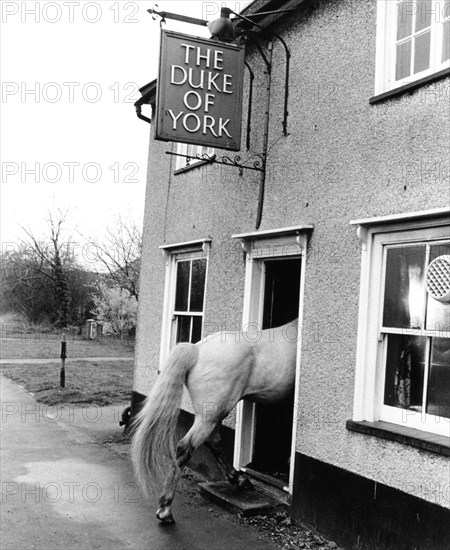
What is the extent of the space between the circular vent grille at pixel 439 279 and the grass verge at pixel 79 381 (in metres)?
10.5

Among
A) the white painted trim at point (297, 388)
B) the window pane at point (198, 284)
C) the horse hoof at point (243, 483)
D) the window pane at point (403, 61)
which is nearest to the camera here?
the window pane at point (403, 61)

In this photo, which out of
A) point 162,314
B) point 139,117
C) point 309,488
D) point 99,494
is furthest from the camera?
point 139,117

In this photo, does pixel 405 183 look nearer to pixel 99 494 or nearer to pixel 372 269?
pixel 372 269

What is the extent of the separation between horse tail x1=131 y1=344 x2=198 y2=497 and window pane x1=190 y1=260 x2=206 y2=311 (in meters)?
2.66

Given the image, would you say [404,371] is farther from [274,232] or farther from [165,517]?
[165,517]

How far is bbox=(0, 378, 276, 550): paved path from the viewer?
18.2 feet

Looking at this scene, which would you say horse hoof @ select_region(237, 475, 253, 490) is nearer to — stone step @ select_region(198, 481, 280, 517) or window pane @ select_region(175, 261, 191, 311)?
stone step @ select_region(198, 481, 280, 517)

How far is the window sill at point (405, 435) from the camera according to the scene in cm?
466

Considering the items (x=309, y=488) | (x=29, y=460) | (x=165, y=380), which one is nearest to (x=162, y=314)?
(x=29, y=460)

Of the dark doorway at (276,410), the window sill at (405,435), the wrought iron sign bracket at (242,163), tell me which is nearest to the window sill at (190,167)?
the wrought iron sign bracket at (242,163)

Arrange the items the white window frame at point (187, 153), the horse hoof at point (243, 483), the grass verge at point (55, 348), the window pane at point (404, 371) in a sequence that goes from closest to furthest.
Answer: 1. the window pane at point (404, 371)
2. the horse hoof at point (243, 483)
3. the white window frame at point (187, 153)
4. the grass verge at point (55, 348)

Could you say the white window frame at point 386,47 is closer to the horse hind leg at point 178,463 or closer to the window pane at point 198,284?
the horse hind leg at point 178,463

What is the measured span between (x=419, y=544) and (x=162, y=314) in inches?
234

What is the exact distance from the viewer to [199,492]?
7188mm
